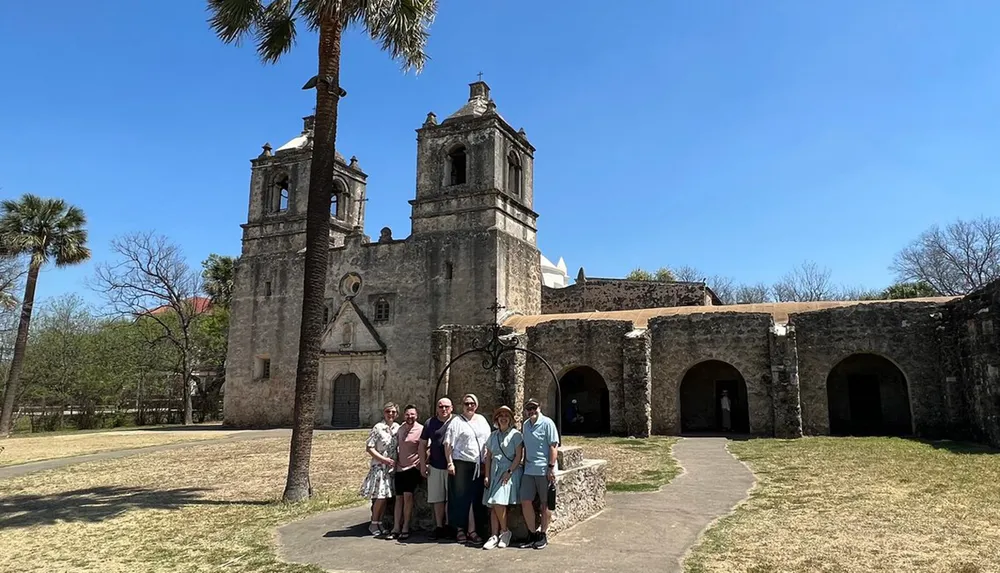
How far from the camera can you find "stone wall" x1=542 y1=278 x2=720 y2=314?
27312 millimetres

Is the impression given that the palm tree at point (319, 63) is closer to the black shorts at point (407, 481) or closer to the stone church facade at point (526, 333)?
the black shorts at point (407, 481)

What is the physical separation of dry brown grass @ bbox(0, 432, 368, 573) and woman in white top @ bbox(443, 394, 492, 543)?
5.68 ft

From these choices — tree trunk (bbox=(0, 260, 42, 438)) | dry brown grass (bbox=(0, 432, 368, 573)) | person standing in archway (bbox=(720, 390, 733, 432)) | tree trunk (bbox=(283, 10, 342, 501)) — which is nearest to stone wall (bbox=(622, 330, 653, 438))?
person standing in archway (bbox=(720, 390, 733, 432))

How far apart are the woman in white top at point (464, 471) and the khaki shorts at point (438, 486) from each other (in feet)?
0.23

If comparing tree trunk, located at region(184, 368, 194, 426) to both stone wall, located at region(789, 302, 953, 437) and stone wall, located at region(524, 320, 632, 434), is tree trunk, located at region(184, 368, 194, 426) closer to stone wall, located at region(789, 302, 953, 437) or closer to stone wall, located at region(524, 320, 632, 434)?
stone wall, located at region(524, 320, 632, 434)

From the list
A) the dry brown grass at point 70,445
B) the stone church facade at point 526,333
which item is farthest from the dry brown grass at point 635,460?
the dry brown grass at point 70,445

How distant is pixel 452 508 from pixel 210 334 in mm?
36851

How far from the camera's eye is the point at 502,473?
6637mm

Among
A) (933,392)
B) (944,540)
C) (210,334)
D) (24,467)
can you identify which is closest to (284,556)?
(944,540)

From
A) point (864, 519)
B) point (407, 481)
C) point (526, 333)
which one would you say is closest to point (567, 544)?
point (407, 481)

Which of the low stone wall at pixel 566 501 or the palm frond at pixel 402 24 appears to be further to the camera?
the palm frond at pixel 402 24

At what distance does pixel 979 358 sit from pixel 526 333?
43.3 feet

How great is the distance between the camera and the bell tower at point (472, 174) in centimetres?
2605

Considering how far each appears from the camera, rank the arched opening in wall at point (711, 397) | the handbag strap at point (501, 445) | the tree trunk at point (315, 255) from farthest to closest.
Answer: the arched opening in wall at point (711, 397)
the tree trunk at point (315, 255)
the handbag strap at point (501, 445)
